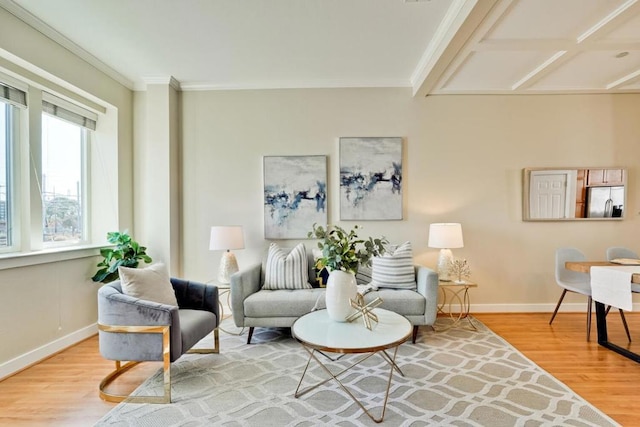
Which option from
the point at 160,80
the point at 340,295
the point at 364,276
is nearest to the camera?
the point at 340,295

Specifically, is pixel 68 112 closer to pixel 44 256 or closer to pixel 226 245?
pixel 44 256

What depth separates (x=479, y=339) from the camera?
3.13 m

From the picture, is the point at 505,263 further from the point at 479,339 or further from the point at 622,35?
the point at 622,35

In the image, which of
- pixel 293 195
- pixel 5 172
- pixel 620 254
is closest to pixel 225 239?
pixel 293 195

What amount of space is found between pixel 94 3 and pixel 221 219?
93.0 inches

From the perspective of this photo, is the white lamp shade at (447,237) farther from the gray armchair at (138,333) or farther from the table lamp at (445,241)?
the gray armchair at (138,333)

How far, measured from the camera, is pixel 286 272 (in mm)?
3398

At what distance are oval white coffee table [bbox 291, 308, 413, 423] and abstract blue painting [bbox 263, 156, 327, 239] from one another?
165cm

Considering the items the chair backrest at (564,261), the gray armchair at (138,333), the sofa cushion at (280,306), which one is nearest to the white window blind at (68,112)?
the gray armchair at (138,333)

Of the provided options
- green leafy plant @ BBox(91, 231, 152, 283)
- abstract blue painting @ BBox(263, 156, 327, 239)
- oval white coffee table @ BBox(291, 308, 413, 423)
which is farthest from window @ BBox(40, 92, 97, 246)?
oval white coffee table @ BBox(291, 308, 413, 423)

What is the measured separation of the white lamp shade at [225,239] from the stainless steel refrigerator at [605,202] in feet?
13.9

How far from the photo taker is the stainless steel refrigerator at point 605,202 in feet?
12.9

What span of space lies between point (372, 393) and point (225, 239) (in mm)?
2177

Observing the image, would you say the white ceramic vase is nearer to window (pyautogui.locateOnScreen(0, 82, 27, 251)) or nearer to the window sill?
the window sill
